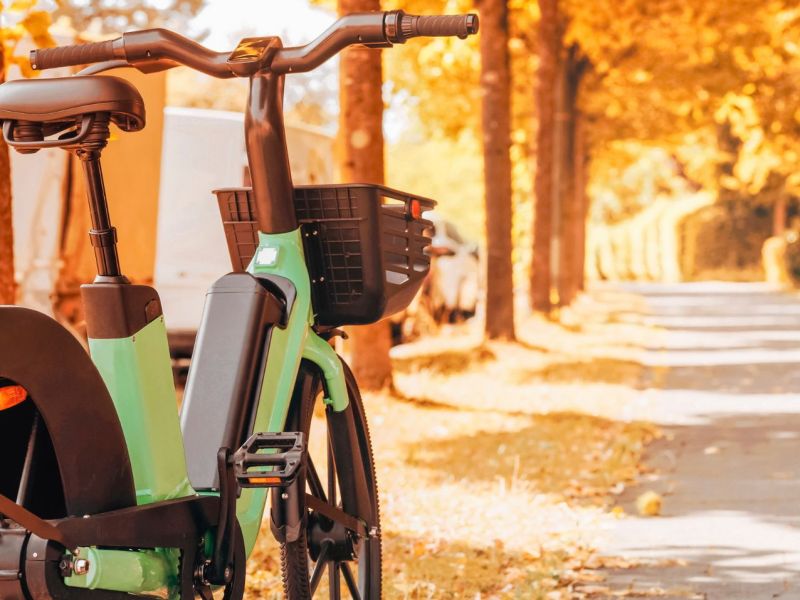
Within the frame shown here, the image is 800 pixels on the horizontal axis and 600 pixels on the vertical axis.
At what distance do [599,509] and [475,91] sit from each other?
19.2 meters

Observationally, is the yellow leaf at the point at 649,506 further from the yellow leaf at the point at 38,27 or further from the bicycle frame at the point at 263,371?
the yellow leaf at the point at 38,27

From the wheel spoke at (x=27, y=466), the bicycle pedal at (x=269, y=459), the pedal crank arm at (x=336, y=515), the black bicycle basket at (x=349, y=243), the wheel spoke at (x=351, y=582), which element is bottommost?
the wheel spoke at (x=351, y=582)

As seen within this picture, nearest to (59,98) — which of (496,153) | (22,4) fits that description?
(22,4)

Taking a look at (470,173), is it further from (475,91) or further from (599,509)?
(599,509)

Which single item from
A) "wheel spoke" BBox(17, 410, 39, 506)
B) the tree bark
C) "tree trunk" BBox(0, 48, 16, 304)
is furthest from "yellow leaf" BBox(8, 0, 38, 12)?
the tree bark

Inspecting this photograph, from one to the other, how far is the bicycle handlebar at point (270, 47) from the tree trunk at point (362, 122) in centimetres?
627

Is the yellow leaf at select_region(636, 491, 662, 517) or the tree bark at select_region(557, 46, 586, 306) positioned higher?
the tree bark at select_region(557, 46, 586, 306)

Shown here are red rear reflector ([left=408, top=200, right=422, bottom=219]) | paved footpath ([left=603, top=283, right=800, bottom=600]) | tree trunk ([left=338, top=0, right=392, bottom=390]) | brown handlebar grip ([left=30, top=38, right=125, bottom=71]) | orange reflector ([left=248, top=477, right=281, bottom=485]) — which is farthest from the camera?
tree trunk ([left=338, top=0, right=392, bottom=390])

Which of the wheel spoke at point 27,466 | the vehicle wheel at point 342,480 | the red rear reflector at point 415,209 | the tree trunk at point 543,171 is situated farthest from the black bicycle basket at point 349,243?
the tree trunk at point 543,171

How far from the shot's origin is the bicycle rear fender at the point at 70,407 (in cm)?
267

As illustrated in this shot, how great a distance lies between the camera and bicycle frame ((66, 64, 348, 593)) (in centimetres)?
307

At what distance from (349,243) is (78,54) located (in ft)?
2.87

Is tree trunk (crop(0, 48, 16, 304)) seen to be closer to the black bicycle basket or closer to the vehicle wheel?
the black bicycle basket

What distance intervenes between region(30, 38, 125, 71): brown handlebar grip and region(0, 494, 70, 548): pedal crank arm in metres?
1.34
